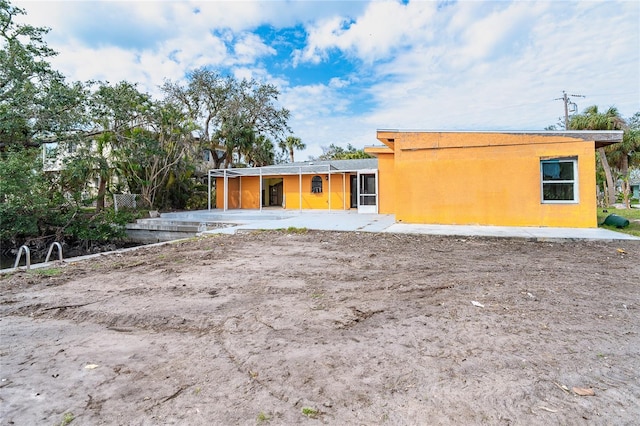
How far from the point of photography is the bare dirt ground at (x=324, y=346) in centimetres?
192

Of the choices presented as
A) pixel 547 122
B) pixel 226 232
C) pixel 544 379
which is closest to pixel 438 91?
pixel 226 232

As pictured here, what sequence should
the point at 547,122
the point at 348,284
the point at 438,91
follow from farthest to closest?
the point at 547,122
the point at 438,91
the point at 348,284

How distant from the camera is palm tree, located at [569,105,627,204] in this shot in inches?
894

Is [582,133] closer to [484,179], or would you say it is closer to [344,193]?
[484,179]

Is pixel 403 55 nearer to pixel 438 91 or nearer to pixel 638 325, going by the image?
pixel 438 91

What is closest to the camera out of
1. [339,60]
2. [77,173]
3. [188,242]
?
[188,242]

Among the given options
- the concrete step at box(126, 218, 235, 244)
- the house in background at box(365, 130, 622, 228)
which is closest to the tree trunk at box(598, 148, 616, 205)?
the house in background at box(365, 130, 622, 228)

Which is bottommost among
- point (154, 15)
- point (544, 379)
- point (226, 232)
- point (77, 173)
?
point (544, 379)

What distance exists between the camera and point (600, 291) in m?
4.25

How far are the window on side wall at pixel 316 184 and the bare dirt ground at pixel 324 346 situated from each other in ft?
48.8

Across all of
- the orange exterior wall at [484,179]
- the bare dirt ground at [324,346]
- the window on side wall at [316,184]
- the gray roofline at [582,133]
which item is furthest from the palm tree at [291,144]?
the bare dirt ground at [324,346]

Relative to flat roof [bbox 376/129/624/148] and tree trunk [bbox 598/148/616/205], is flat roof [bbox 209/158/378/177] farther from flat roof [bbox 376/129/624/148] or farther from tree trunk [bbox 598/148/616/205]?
tree trunk [bbox 598/148/616/205]

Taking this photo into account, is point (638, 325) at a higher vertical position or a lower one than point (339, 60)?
lower

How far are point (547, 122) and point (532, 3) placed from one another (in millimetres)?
29962
